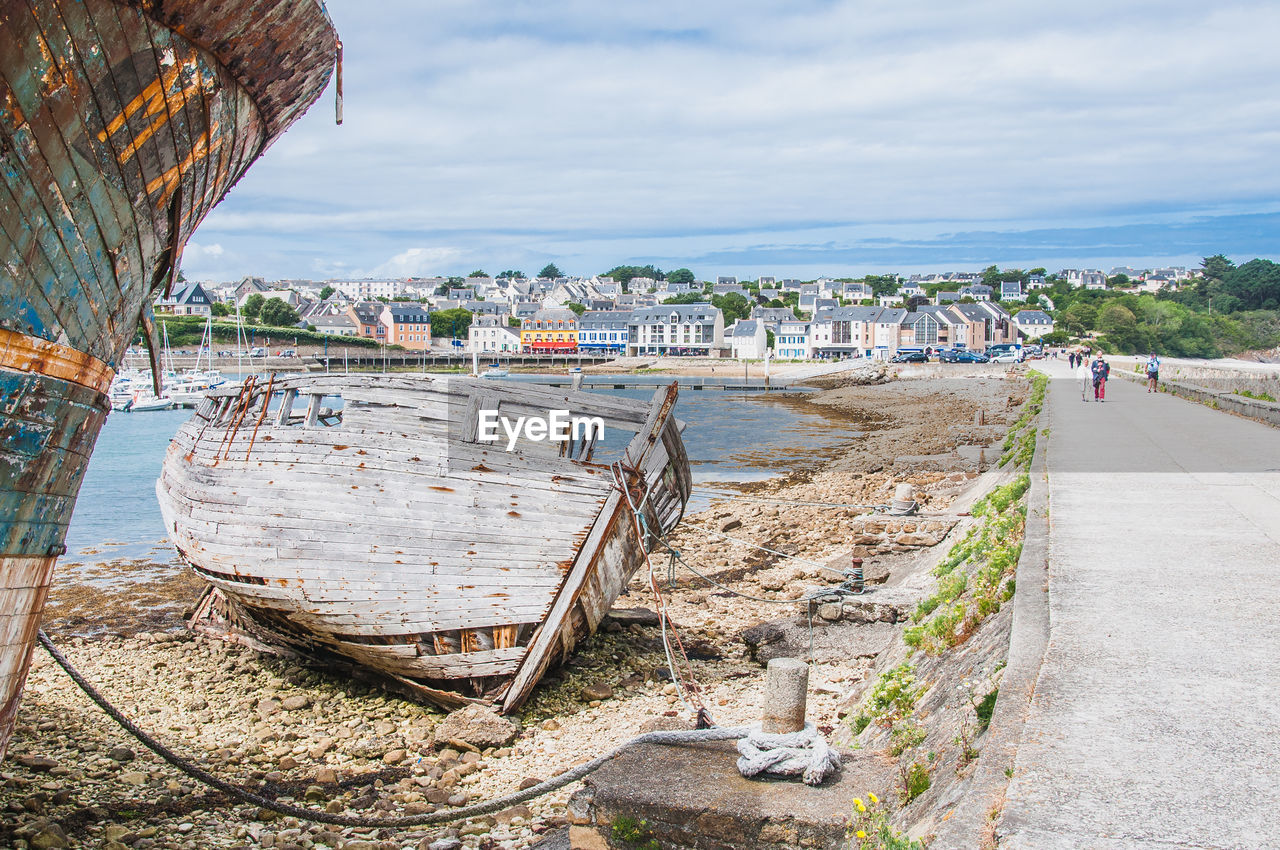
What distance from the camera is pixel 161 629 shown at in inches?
488

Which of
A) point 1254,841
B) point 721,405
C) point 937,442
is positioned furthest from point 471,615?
point 721,405

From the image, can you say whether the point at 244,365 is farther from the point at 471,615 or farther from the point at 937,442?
the point at 471,615

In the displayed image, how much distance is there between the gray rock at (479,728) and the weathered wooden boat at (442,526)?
18cm

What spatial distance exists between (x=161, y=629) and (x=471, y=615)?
21.5 ft

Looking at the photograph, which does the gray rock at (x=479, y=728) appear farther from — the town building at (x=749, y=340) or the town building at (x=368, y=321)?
the town building at (x=368, y=321)

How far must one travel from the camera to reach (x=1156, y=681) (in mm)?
4746

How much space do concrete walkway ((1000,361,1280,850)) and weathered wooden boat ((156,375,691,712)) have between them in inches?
150

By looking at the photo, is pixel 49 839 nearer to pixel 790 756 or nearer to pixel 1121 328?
pixel 790 756

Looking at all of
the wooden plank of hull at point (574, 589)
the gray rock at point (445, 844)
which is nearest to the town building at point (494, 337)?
the wooden plank of hull at point (574, 589)

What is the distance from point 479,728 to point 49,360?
4.41 metres

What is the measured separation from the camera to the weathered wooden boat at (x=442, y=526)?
26.2 feet

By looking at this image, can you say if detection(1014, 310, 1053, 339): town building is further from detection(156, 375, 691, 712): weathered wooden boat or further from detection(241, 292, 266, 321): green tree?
detection(156, 375, 691, 712): weathered wooden boat

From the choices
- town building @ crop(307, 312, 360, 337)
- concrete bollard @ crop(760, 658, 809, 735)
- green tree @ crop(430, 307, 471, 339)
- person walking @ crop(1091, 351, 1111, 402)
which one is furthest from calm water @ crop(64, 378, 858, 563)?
green tree @ crop(430, 307, 471, 339)

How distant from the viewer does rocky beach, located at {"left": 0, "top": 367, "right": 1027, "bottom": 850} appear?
6.60 m
